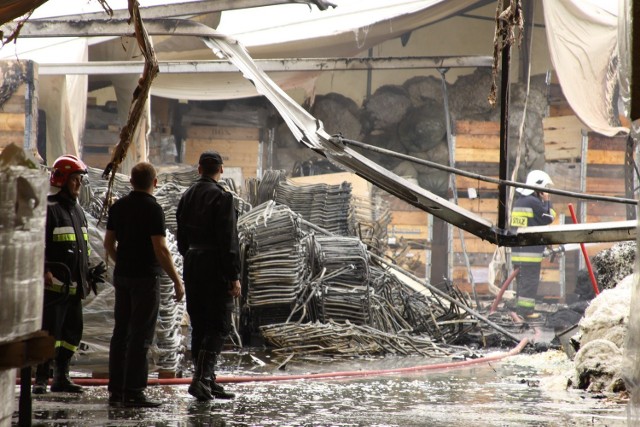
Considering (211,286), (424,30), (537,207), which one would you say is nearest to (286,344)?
(211,286)

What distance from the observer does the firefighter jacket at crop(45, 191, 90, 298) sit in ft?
23.9

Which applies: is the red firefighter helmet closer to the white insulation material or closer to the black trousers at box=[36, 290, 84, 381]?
the black trousers at box=[36, 290, 84, 381]

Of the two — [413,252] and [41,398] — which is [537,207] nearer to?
[413,252]

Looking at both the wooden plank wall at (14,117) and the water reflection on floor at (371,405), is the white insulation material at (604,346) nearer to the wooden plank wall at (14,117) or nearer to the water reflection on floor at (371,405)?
the water reflection on floor at (371,405)

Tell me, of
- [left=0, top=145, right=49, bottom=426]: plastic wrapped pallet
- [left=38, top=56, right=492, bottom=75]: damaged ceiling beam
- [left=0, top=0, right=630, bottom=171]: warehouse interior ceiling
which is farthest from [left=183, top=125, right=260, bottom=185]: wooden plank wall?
[left=0, top=145, right=49, bottom=426]: plastic wrapped pallet

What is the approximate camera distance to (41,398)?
7.01 m

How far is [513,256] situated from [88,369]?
10.0 m

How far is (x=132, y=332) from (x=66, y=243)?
3.10 ft

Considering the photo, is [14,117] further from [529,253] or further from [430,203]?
[430,203]

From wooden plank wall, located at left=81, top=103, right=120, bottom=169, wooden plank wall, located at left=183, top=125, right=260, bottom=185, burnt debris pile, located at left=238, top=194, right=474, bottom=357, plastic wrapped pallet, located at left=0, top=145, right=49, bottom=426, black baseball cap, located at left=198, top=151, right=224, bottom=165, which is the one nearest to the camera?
plastic wrapped pallet, located at left=0, top=145, right=49, bottom=426

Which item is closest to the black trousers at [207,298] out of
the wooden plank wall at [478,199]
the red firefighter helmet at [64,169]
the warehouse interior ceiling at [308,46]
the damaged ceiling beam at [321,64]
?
the red firefighter helmet at [64,169]

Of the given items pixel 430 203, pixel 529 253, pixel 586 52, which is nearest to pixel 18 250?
pixel 430 203

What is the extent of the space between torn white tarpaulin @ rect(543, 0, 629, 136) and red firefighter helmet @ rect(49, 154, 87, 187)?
29.4ft

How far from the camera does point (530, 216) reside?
640 inches
